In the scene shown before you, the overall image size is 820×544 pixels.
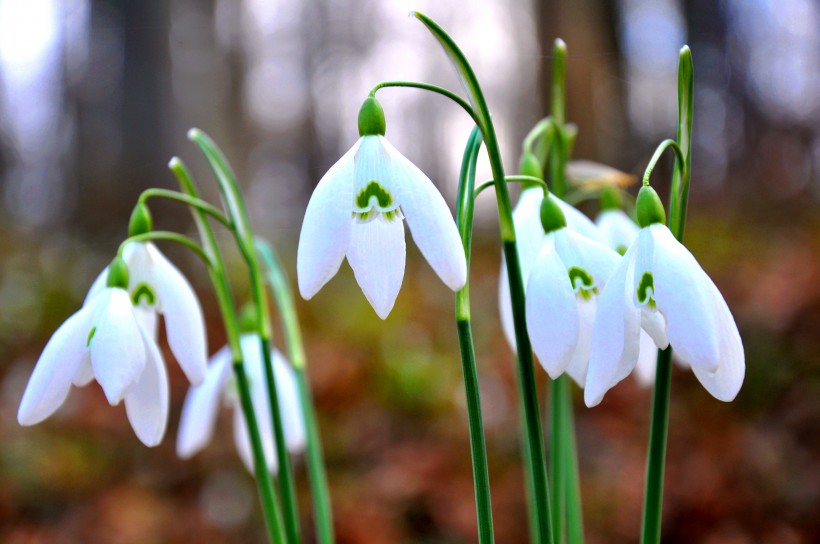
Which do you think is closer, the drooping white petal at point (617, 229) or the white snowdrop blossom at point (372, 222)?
the white snowdrop blossom at point (372, 222)

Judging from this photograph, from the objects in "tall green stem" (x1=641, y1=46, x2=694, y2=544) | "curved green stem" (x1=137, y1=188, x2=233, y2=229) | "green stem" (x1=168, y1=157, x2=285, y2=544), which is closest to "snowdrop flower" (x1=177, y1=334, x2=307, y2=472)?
"green stem" (x1=168, y1=157, x2=285, y2=544)

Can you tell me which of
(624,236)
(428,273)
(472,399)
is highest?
(624,236)

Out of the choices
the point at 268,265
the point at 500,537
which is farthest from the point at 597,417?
the point at 268,265

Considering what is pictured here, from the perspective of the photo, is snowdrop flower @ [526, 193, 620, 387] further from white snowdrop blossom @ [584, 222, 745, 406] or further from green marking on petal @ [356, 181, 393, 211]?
green marking on petal @ [356, 181, 393, 211]

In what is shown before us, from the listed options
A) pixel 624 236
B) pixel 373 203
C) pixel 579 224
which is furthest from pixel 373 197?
pixel 624 236

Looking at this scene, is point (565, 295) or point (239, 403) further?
point (239, 403)

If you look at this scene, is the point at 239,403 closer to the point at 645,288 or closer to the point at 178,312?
the point at 178,312

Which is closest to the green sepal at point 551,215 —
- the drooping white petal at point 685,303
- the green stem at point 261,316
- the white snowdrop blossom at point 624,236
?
the drooping white petal at point 685,303

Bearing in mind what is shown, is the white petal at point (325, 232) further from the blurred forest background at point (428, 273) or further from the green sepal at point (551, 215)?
the blurred forest background at point (428, 273)
